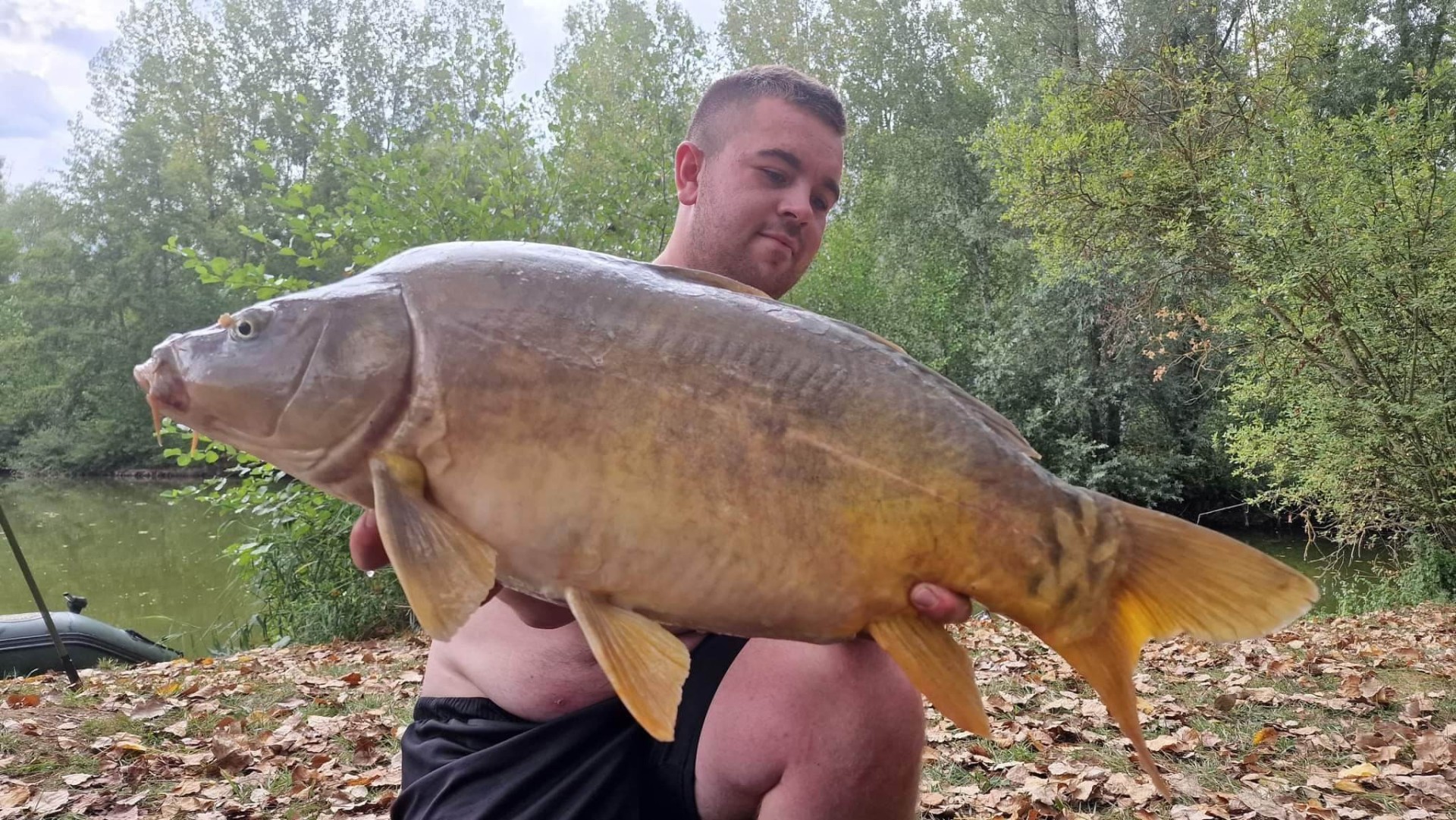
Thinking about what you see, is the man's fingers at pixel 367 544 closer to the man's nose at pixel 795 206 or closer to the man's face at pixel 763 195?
the man's face at pixel 763 195

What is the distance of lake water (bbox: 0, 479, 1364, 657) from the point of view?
8.04 m

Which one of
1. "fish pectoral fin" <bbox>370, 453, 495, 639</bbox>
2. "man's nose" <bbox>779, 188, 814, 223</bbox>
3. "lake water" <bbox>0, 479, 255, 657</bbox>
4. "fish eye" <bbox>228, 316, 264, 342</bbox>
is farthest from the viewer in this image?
"lake water" <bbox>0, 479, 255, 657</bbox>

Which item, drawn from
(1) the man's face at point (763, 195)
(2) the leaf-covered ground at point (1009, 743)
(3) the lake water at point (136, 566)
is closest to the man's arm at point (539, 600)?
(1) the man's face at point (763, 195)

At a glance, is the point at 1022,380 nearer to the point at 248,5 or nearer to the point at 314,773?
the point at 314,773

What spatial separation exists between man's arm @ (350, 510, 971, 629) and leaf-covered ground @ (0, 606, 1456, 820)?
1488 mm

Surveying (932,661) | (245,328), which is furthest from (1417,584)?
(245,328)

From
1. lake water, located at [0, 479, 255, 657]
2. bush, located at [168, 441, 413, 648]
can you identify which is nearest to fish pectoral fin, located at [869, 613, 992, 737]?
bush, located at [168, 441, 413, 648]

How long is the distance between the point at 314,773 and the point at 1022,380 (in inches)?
529

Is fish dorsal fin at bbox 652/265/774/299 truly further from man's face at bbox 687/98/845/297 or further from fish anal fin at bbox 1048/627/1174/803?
man's face at bbox 687/98/845/297

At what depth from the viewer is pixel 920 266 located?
16453 mm

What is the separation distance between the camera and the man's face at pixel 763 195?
2396 mm

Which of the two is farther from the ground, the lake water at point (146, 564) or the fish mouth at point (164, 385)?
the fish mouth at point (164, 385)

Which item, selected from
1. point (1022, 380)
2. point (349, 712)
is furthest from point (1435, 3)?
point (349, 712)

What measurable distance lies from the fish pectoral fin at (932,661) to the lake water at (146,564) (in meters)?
5.42
